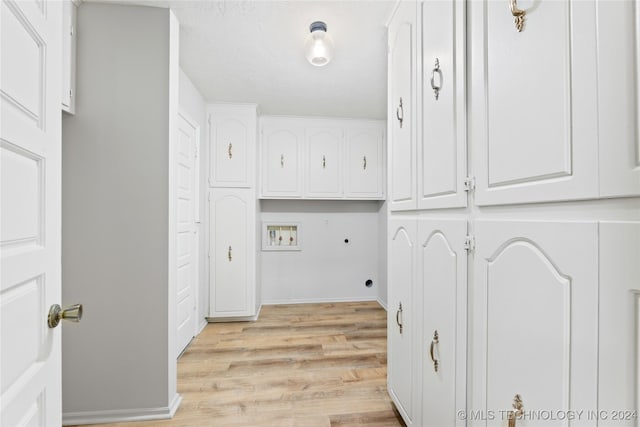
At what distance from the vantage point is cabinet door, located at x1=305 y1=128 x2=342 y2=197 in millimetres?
3807

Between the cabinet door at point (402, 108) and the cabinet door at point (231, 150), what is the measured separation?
2014 millimetres

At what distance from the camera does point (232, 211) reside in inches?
132

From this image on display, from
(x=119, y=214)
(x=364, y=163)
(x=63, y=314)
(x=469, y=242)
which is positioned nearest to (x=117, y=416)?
(x=119, y=214)

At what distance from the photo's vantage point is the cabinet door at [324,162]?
3.81m

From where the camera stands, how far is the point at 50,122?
0.76 m

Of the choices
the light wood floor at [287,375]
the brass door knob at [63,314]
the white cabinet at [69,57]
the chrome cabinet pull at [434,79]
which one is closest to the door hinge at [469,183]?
the chrome cabinet pull at [434,79]

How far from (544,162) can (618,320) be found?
14.5 inches

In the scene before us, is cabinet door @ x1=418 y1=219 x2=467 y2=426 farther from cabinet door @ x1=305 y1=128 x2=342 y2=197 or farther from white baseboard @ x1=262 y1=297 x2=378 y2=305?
white baseboard @ x1=262 y1=297 x2=378 y2=305

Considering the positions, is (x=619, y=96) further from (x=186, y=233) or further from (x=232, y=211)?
(x=232, y=211)

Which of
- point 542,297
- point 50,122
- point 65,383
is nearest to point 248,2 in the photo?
point 50,122

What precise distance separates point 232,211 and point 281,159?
93 centimetres

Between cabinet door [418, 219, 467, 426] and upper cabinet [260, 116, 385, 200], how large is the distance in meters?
2.51

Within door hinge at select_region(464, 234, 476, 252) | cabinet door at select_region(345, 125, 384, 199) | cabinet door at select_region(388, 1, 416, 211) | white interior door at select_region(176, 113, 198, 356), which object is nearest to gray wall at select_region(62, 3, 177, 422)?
white interior door at select_region(176, 113, 198, 356)

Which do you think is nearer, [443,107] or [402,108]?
[443,107]
